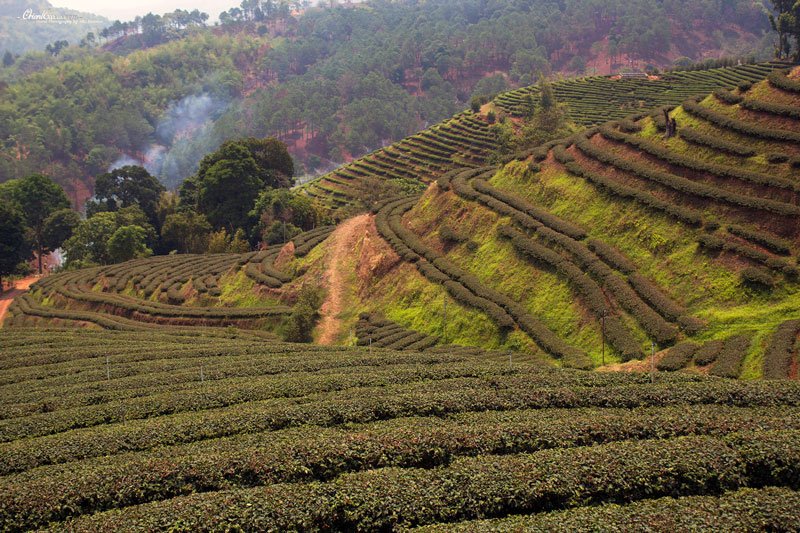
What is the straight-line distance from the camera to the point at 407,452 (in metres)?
19.1

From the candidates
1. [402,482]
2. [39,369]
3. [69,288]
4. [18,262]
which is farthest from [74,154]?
[402,482]

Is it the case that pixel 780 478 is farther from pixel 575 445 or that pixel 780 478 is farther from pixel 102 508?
pixel 102 508

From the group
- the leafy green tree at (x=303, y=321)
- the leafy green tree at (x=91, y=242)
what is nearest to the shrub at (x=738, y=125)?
the leafy green tree at (x=303, y=321)

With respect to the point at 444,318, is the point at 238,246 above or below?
below

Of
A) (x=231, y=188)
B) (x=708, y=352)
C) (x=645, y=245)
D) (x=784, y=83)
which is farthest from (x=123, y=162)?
(x=708, y=352)

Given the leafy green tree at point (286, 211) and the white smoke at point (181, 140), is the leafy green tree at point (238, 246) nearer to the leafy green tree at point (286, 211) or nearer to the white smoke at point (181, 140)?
the leafy green tree at point (286, 211)

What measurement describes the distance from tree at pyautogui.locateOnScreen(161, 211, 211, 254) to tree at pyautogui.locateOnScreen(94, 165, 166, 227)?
492 inches

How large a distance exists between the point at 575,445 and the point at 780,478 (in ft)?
17.5

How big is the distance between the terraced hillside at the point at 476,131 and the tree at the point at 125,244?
78.5 ft

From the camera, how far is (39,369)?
1334 inches

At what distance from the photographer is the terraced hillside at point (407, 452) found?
1605 centimetres

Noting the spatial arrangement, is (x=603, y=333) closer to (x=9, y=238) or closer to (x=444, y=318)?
(x=444, y=318)

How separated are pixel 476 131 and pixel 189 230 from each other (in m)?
43.7

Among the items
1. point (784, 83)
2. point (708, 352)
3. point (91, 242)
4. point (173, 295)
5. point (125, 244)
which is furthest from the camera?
point (91, 242)
